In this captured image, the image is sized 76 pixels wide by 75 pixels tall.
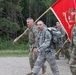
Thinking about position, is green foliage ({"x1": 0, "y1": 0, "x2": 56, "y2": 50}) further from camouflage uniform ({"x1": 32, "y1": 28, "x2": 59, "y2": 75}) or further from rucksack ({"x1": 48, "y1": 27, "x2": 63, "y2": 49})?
rucksack ({"x1": 48, "y1": 27, "x2": 63, "y2": 49})

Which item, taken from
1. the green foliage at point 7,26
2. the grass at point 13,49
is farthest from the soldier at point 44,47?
the green foliage at point 7,26

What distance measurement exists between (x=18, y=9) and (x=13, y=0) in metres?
1.90

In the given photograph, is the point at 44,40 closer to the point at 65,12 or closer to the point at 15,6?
the point at 65,12

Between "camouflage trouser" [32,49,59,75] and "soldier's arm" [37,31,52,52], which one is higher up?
"soldier's arm" [37,31,52,52]

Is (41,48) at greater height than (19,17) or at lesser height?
lesser

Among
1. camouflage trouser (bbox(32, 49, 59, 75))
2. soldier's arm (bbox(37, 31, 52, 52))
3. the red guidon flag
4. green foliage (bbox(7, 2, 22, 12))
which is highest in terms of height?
green foliage (bbox(7, 2, 22, 12))

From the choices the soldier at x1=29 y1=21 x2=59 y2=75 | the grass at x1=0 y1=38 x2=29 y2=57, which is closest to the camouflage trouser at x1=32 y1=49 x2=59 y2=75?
the soldier at x1=29 y1=21 x2=59 y2=75

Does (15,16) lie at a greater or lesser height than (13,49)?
greater

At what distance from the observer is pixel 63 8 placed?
44.2 ft

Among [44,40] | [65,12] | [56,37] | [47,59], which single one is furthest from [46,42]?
[65,12]

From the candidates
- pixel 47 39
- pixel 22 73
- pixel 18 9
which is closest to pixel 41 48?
pixel 47 39

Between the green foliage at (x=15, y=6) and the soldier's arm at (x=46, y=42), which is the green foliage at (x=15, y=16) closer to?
the green foliage at (x=15, y=6)

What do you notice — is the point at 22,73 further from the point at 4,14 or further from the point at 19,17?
the point at 19,17

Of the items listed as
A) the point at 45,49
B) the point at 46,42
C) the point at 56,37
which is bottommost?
the point at 45,49
